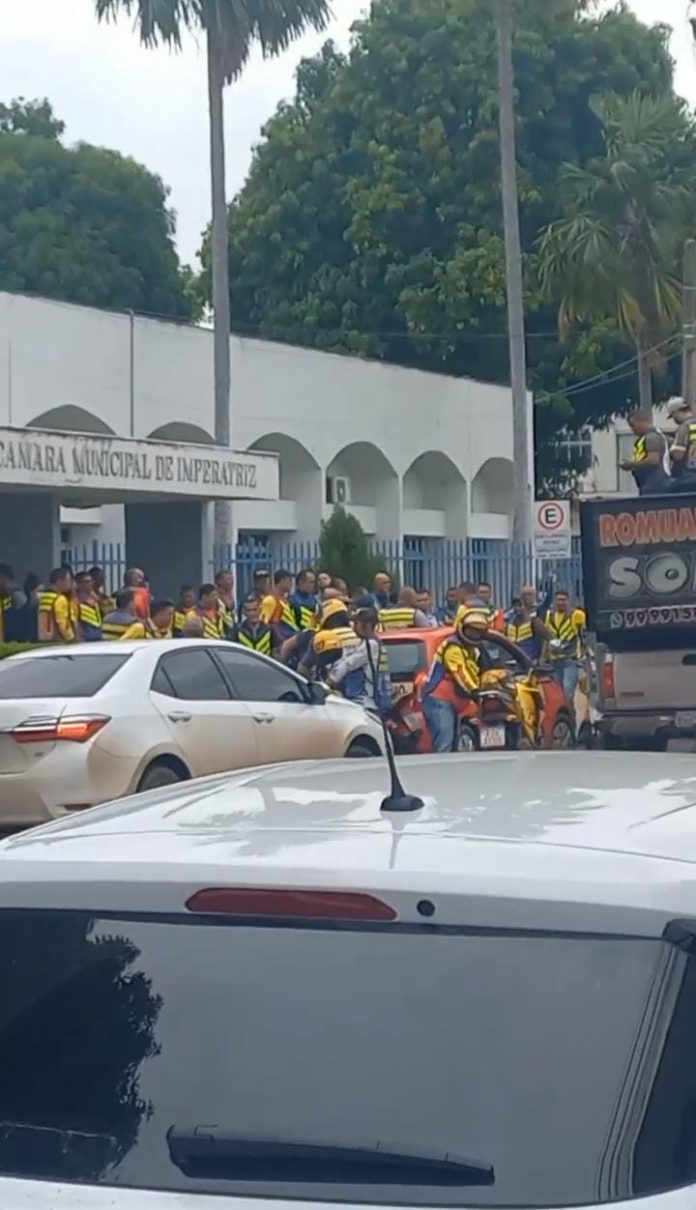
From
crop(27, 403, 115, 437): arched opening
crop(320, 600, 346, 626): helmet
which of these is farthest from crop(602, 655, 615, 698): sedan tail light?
crop(27, 403, 115, 437): arched opening

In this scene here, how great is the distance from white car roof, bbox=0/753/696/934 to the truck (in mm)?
10662

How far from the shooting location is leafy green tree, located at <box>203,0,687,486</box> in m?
42.3

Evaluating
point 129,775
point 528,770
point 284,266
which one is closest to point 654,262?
point 284,266

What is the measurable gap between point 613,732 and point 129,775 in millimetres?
3687

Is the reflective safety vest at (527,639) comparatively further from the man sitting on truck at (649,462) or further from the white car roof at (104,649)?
the white car roof at (104,649)

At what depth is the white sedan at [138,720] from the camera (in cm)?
1262

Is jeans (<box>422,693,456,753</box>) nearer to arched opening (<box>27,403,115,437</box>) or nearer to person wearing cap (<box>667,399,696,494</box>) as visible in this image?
person wearing cap (<box>667,399,696,494</box>)

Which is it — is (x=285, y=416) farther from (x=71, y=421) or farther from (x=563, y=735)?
(x=563, y=735)

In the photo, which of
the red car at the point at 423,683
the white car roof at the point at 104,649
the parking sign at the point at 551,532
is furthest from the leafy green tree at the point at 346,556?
the white car roof at the point at 104,649

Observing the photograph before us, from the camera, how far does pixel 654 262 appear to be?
36500mm

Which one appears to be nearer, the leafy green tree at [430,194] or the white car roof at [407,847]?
the white car roof at [407,847]

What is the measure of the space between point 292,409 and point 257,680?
17348 millimetres

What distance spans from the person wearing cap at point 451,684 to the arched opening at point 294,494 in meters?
15.5

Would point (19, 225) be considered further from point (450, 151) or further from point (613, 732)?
point (613, 732)
